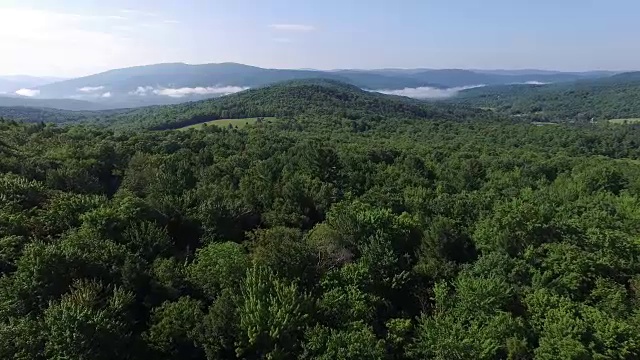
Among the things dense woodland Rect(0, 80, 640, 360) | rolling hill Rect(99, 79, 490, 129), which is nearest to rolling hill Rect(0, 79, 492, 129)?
rolling hill Rect(99, 79, 490, 129)

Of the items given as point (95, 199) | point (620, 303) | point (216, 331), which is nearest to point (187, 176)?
point (95, 199)

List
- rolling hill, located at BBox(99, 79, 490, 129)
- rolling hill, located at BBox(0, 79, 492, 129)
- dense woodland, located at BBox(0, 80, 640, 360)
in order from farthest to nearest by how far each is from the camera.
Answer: rolling hill, located at BBox(99, 79, 490, 129) < rolling hill, located at BBox(0, 79, 492, 129) < dense woodland, located at BBox(0, 80, 640, 360)

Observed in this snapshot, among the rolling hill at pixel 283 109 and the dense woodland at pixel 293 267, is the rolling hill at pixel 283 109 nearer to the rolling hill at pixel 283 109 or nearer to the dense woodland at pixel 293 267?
the rolling hill at pixel 283 109

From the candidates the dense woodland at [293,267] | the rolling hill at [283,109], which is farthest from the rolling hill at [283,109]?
the dense woodland at [293,267]

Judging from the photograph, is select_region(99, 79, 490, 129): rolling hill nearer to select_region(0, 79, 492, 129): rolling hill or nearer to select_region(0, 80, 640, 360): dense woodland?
select_region(0, 79, 492, 129): rolling hill

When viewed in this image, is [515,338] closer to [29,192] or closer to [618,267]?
[618,267]

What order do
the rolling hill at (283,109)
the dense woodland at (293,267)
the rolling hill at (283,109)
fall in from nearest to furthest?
the dense woodland at (293,267), the rolling hill at (283,109), the rolling hill at (283,109)

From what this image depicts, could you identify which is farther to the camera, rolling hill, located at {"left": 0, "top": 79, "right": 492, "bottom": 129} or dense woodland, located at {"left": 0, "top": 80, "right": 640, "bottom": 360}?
rolling hill, located at {"left": 0, "top": 79, "right": 492, "bottom": 129}

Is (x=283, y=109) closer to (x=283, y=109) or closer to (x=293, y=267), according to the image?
(x=283, y=109)
